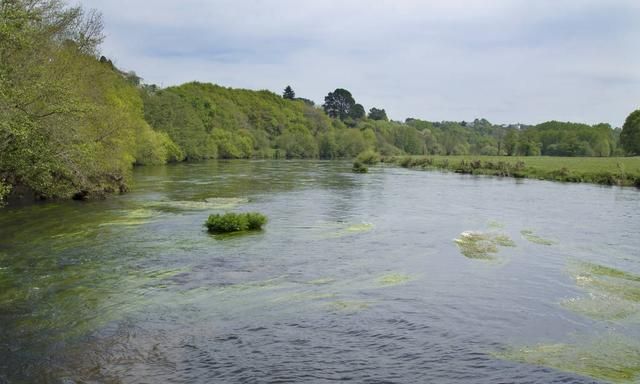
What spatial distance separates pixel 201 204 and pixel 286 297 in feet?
66.8

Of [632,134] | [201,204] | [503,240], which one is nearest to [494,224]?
[503,240]

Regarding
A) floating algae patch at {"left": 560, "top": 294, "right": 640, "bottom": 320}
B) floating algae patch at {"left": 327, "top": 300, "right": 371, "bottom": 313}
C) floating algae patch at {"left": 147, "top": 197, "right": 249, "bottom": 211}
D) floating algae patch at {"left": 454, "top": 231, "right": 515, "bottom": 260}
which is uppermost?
floating algae patch at {"left": 147, "top": 197, "right": 249, "bottom": 211}

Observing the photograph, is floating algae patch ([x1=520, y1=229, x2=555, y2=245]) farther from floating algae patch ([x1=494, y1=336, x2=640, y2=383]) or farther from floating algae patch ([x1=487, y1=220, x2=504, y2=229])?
floating algae patch ([x1=494, y1=336, x2=640, y2=383])

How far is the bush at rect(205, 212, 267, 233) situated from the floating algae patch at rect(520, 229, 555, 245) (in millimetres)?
11879

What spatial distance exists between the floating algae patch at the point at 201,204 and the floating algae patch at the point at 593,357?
2319cm

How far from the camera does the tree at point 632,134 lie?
310 ft

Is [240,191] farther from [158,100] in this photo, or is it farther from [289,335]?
[158,100]

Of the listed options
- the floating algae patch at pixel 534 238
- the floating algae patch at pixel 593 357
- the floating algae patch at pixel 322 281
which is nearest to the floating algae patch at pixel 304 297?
the floating algae patch at pixel 322 281

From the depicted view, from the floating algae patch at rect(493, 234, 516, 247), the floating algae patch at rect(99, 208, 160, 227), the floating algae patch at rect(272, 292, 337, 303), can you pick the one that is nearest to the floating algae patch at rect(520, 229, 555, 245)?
the floating algae patch at rect(493, 234, 516, 247)

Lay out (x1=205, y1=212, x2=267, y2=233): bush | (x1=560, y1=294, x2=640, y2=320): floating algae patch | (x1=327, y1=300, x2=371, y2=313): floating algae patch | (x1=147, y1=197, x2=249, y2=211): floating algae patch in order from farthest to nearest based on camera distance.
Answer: (x1=147, y1=197, x2=249, y2=211): floating algae patch → (x1=205, y1=212, x2=267, y2=233): bush → (x1=327, y1=300, x2=371, y2=313): floating algae patch → (x1=560, y1=294, x2=640, y2=320): floating algae patch

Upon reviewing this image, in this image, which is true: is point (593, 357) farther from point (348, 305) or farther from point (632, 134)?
point (632, 134)

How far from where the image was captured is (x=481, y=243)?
22156mm

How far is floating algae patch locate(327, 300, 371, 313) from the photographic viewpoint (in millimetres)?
13188

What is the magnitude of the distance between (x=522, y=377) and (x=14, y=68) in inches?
868
